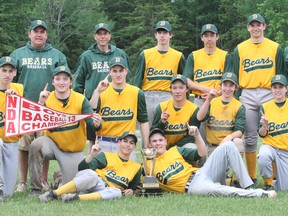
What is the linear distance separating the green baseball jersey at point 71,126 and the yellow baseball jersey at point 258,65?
2.57 meters

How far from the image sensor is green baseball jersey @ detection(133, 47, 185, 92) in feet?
32.5

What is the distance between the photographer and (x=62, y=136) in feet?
28.9

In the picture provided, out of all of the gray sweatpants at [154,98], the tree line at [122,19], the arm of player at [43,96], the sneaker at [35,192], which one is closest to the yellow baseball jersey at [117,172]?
the sneaker at [35,192]

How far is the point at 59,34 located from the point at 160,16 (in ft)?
27.9

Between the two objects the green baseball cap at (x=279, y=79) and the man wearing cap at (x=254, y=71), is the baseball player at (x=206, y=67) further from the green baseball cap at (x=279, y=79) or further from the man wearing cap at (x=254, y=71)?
the green baseball cap at (x=279, y=79)

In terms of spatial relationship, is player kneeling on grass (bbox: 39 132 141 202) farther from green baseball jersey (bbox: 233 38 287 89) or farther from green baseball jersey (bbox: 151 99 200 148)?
green baseball jersey (bbox: 233 38 287 89)

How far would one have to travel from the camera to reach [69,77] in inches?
344

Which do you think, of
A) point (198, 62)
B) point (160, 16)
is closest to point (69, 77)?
point (198, 62)

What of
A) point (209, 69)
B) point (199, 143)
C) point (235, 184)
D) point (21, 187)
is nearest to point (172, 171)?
point (199, 143)

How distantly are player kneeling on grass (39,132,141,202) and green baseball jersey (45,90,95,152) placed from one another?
0.62 meters

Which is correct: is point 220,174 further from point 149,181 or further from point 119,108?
point 119,108

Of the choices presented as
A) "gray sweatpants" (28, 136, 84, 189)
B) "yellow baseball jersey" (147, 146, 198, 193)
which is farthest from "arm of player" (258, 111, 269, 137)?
"gray sweatpants" (28, 136, 84, 189)

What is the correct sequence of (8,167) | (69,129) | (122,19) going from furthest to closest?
(122,19) < (69,129) < (8,167)

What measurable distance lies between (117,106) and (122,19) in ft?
155
